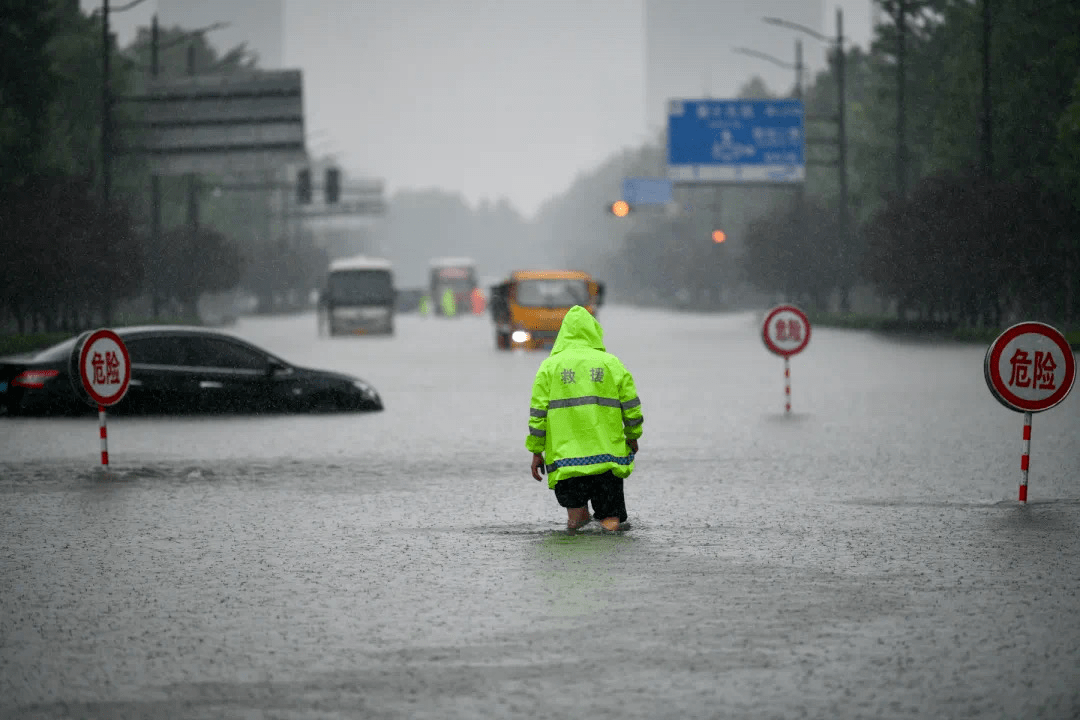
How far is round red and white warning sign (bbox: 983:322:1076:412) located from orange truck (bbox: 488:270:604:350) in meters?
29.3

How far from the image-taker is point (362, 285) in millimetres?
61812

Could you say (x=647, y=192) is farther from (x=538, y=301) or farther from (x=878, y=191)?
(x=538, y=301)

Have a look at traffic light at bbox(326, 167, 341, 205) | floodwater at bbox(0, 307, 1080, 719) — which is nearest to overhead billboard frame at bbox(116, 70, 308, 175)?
traffic light at bbox(326, 167, 341, 205)

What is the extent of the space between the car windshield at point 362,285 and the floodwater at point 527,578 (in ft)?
136

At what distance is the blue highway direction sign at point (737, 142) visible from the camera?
183 feet

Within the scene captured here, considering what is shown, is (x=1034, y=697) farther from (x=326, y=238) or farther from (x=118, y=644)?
(x=326, y=238)

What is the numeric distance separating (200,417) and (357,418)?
186 cm

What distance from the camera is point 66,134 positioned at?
59.8 meters

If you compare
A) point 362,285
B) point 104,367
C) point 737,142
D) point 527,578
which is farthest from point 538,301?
point 527,578

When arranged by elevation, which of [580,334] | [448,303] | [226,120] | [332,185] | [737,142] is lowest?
[448,303]

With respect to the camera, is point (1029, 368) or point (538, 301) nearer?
point (1029, 368)

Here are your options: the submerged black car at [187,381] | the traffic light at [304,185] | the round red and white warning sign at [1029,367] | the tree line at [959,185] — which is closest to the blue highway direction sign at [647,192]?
the tree line at [959,185]

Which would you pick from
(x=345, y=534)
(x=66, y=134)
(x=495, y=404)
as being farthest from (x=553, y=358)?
(x=66, y=134)

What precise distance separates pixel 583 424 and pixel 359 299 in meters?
49.4
